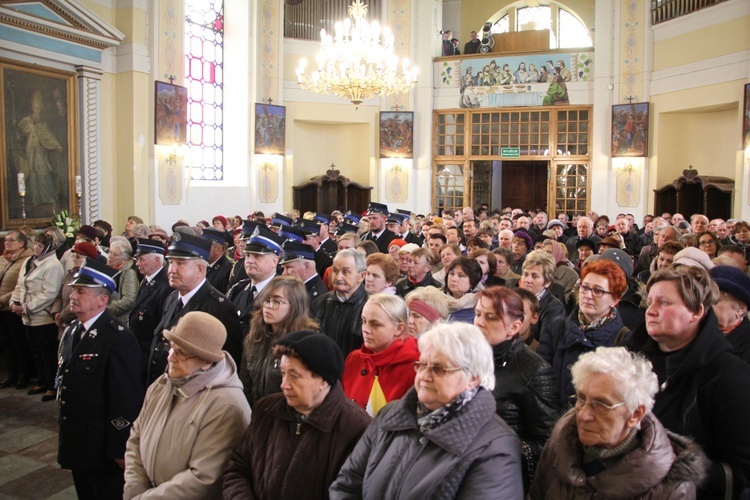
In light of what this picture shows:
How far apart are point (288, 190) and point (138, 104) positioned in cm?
615

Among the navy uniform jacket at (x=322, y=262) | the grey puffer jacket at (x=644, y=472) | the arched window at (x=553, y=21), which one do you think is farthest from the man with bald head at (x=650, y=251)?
the arched window at (x=553, y=21)

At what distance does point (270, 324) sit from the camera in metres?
3.93

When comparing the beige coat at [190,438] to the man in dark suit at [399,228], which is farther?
the man in dark suit at [399,228]

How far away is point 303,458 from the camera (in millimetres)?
2686

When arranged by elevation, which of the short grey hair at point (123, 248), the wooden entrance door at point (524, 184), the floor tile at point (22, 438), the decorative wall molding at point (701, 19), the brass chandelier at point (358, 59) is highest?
the decorative wall molding at point (701, 19)

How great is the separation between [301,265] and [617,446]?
3.62 meters

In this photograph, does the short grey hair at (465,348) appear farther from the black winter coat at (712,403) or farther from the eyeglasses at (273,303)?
the eyeglasses at (273,303)

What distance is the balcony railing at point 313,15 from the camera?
19203 mm

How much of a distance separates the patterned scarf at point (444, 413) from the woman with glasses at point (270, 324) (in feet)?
5.34

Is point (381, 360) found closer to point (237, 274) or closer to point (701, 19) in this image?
point (237, 274)

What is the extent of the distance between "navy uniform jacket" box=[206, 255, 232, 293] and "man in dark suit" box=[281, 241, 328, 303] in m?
1.57

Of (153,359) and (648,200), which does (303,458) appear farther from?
(648,200)

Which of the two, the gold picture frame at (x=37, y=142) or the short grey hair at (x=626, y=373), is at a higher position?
the gold picture frame at (x=37, y=142)

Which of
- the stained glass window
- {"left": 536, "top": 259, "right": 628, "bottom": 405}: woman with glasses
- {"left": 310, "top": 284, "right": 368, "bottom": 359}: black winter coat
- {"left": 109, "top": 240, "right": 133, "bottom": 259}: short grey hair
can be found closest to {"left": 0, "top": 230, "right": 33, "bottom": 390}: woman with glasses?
{"left": 109, "top": 240, "right": 133, "bottom": 259}: short grey hair
